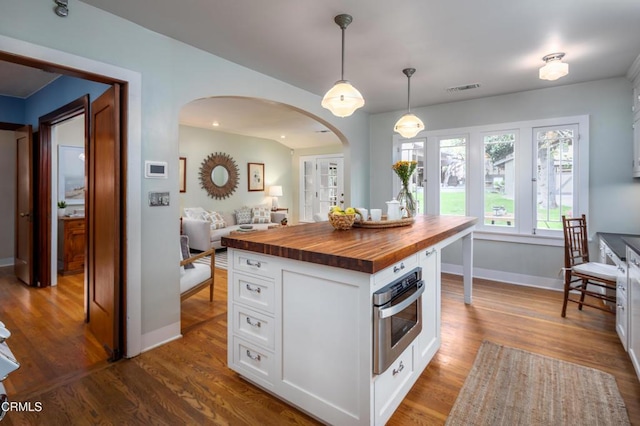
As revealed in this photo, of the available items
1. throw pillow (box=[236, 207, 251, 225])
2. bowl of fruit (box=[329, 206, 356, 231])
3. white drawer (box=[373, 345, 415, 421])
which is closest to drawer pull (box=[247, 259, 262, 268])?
bowl of fruit (box=[329, 206, 356, 231])

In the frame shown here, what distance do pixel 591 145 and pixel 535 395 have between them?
128 inches

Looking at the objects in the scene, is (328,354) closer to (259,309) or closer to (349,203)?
(259,309)

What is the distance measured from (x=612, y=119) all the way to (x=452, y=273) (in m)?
2.66

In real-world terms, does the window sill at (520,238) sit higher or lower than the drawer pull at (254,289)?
higher

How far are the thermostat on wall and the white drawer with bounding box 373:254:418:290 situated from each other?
77.6 inches

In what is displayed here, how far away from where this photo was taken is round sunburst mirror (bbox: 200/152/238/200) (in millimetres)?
7066

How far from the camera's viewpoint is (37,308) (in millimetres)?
3357

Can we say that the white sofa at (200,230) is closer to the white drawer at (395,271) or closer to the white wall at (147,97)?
the white wall at (147,97)

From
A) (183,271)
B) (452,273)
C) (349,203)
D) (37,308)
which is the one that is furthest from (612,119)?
(37,308)

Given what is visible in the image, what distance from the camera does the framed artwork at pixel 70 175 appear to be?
5.02m

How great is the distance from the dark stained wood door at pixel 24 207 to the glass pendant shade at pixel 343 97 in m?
3.99

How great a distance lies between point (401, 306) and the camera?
1.66 meters

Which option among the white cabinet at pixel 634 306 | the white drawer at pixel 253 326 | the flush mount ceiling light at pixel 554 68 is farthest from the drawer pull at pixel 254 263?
the flush mount ceiling light at pixel 554 68

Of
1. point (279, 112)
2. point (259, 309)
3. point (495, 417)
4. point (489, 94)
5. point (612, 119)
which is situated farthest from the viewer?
point (279, 112)
